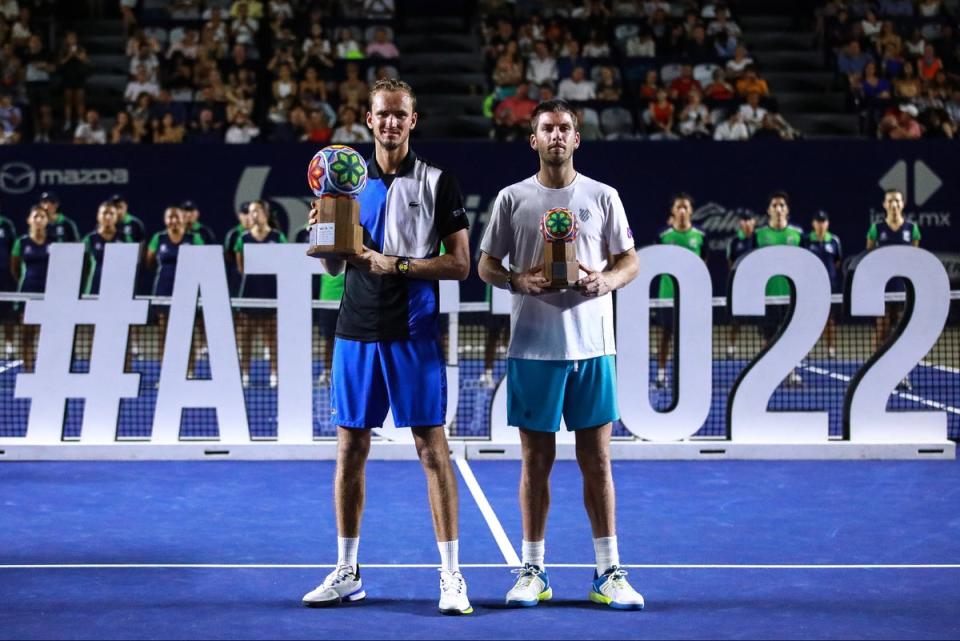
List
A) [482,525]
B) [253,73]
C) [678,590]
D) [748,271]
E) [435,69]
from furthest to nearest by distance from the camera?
[435,69] → [253,73] → [748,271] → [482,525] → [678,590]

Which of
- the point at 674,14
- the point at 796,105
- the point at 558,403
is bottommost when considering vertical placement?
the point at 558,403

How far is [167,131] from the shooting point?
696 inches

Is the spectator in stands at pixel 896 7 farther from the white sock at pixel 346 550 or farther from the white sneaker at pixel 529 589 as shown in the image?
the white sock at pixel 346 550

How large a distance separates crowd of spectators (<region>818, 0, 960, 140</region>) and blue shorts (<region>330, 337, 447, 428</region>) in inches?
567

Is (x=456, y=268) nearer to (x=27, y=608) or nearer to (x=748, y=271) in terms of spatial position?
(x=27, y=608)

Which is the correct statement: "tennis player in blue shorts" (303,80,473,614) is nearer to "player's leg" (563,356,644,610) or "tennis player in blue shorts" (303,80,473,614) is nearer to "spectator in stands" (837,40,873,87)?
"player's leg" (563,356,644,610)

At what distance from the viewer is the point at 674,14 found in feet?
70.4

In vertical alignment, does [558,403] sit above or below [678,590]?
above

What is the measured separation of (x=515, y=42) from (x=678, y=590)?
1547 centimetres

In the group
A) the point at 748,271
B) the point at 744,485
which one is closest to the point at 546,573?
the point at 744,485

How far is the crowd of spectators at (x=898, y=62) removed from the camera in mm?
18781

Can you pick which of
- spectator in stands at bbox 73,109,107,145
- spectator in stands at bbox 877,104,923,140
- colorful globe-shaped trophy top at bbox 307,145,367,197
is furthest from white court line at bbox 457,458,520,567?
spectator in stands at bbox 877,104,923,140

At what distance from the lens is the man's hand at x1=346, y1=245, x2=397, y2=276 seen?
507 centimetres

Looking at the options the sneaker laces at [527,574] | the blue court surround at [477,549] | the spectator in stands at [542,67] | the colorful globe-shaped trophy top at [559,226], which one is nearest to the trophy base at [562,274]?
the colorful globe-shaped trophy top at [559,226]
